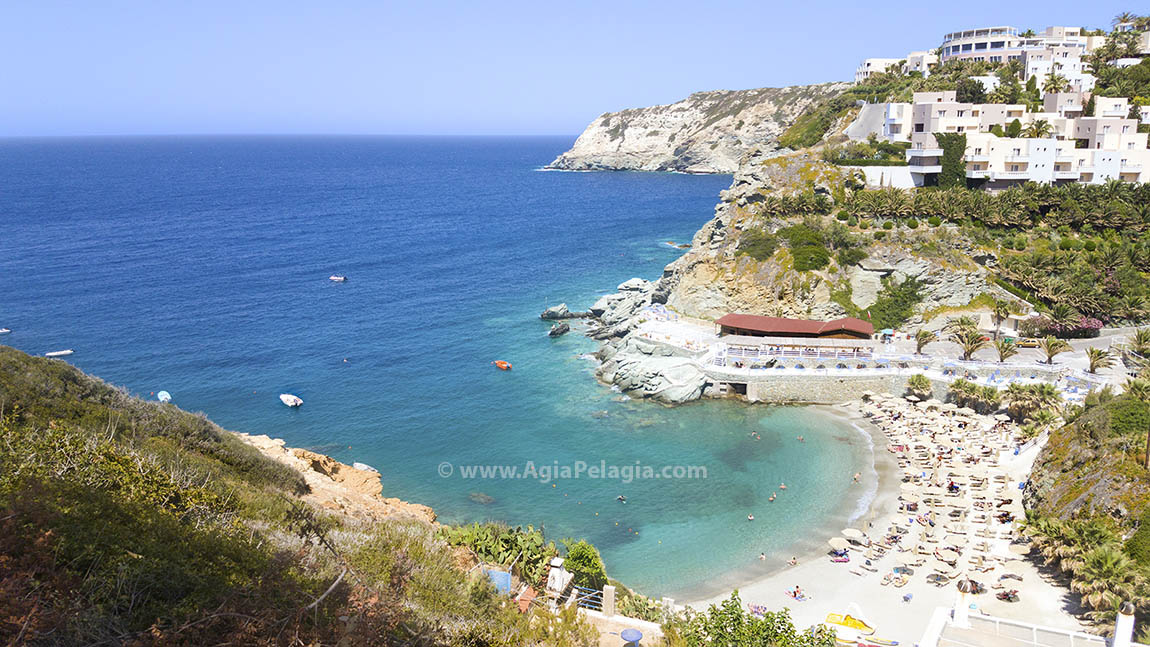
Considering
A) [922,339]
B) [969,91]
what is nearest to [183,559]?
[922,339]

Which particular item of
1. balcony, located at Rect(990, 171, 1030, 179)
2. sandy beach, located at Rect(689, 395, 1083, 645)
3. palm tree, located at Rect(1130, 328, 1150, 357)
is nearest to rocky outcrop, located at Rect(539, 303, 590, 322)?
sandy beach, located at Rect(689, 395, 1083, 645)

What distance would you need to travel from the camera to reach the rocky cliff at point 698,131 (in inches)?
6363

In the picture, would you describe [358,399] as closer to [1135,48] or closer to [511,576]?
[511,576]

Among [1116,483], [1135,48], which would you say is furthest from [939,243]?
[1135,48]

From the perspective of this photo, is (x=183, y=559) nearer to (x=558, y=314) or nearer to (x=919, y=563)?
(x=919, y=563)

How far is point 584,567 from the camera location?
20047 mm

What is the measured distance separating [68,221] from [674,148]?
127m

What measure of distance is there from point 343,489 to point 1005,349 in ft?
113

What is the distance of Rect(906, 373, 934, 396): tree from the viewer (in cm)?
3912

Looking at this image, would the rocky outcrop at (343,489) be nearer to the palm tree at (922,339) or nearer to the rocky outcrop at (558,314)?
the rocky outcrop at (558,314)

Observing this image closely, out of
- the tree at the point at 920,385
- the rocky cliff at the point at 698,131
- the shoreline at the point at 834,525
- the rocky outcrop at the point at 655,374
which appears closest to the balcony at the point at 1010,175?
the tree at the point at 920,385

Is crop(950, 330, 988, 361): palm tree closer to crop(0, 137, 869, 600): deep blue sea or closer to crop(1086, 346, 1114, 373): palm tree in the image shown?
crop(1086, 346, 1114, 373): palm tree

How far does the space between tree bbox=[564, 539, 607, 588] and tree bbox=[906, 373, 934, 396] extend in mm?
25803

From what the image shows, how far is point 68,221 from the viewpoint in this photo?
94062 mm
